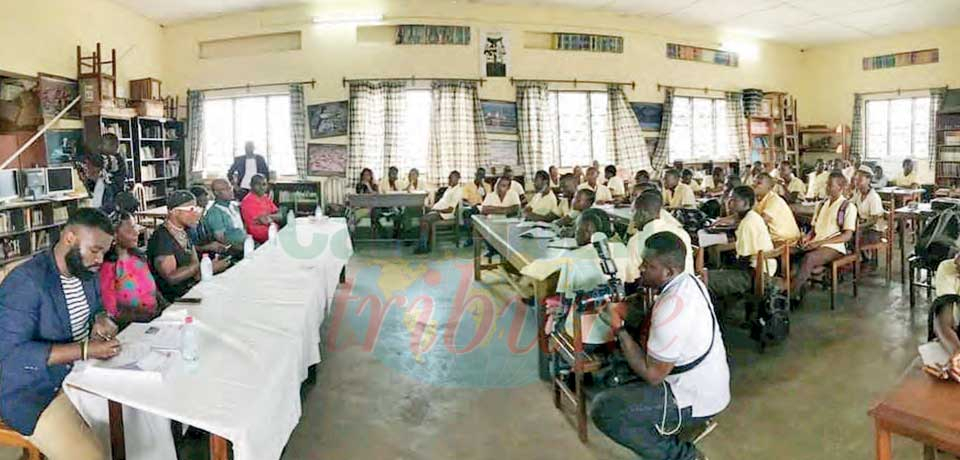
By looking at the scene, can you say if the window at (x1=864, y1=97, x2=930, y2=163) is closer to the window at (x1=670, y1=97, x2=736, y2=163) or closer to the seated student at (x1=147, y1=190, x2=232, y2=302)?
the window at (x1=670, y1=97, x2=736, y2=163)

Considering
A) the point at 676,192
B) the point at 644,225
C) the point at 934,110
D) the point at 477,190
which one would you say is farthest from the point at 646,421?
the point at 934,110

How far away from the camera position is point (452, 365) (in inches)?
163

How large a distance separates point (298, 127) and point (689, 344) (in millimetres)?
8314

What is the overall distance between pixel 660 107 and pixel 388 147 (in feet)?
15.9

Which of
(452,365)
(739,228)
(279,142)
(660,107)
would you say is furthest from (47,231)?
(660,107)

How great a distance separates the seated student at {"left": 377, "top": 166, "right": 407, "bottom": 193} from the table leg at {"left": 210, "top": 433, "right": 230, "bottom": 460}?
293 inches

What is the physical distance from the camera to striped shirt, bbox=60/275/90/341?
89.9 inches

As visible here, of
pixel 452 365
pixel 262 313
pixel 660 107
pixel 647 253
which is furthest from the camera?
pixel 660 107

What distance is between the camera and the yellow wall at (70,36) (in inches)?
279

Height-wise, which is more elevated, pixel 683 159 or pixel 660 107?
pixel 660 107

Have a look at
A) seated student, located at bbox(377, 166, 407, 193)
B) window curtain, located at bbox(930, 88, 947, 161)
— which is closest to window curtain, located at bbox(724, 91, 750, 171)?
window curtain, located at bbox(930, 88, 947, 161)

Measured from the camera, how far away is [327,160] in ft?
31.7

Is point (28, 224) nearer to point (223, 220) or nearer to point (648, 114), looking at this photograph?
point (223, 220)

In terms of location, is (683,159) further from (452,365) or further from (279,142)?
(452,365)
